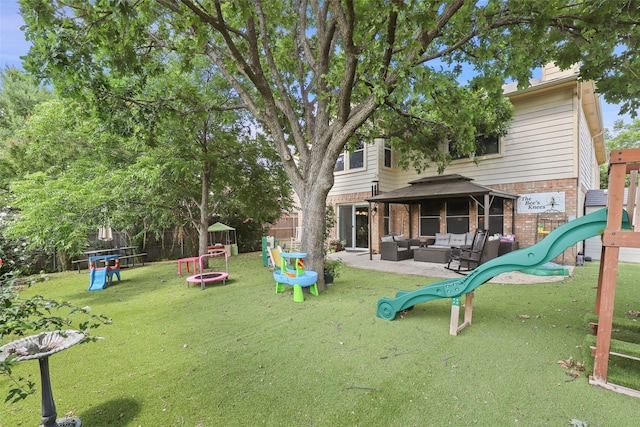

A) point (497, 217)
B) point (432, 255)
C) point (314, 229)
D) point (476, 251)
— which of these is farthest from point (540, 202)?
point (314, 229)

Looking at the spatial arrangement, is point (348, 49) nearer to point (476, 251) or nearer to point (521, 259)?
point (521, 259)

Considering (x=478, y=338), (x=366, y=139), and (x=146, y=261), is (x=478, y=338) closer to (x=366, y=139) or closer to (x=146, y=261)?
(x=366, y=139)

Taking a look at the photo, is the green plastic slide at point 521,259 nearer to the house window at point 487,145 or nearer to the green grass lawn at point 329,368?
the green grass lawn at point 329,368

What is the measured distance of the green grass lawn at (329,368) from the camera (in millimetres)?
2289

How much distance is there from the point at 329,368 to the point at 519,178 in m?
10.1

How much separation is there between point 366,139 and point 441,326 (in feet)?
20.5

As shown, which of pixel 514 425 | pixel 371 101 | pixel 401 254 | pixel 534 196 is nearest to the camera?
pixel 514 425

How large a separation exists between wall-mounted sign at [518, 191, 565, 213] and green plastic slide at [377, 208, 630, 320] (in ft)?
24.5

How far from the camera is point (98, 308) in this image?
5.42 m

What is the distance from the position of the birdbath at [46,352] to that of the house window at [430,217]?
38.6 ft

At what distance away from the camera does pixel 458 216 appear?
1132 cm

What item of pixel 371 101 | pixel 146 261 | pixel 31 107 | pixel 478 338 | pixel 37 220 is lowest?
pixel 146 261

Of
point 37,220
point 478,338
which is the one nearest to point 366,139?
point 478,338

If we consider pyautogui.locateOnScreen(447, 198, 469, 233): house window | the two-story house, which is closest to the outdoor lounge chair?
the two-story house
